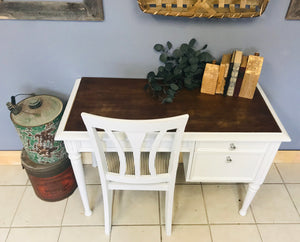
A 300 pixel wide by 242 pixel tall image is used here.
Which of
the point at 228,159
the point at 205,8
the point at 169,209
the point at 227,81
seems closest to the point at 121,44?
the point at 205,8

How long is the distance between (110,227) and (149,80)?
0.91 metres

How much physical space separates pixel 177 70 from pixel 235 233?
104 cm

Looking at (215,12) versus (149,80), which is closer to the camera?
(215,12)

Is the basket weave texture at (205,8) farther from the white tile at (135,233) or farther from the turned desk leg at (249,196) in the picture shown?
the white tile at (135,233)

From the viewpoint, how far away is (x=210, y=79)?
1.45 m

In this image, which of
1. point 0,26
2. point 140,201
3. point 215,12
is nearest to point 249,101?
point 215,12

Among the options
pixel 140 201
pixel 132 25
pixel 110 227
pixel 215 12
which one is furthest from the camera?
pixel 140 201

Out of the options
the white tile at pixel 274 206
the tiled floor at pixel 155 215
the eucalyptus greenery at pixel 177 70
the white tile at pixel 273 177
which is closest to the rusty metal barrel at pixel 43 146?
the tiled floor at pixel 155 215

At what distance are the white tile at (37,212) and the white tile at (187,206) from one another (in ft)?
2.19

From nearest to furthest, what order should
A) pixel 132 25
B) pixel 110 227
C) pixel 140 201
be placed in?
pixel 132 25 → pixel 110 227 → pixel 140 201

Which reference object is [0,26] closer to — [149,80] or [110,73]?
[110,73]

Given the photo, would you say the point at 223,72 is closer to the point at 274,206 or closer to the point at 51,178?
the point at 274,206

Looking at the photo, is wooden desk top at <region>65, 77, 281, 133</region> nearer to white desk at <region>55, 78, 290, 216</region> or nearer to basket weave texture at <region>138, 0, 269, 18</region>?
white desk at <region>55, 78, 290, 216</region>

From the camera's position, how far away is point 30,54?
4.98ft
